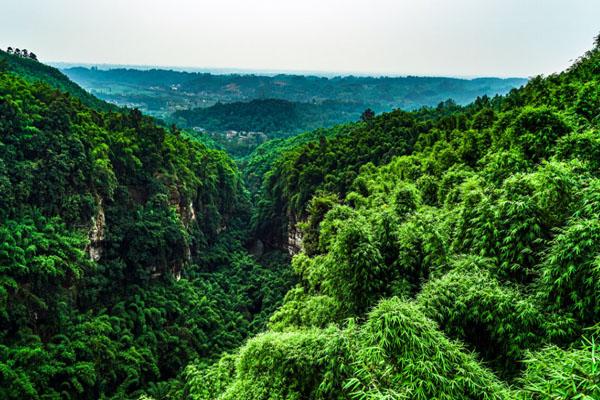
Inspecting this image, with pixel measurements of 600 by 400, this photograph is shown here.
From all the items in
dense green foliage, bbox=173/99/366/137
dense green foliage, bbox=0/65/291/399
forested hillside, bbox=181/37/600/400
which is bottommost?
dense green foliage, bbox=0/65/291/399

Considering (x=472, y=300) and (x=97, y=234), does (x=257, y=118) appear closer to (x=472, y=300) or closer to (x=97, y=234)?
(x=97, y=234)

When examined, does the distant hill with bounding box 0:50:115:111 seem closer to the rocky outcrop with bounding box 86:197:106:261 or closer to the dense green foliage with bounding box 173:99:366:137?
the rocky outcrop with bounding box 86:197:106:261

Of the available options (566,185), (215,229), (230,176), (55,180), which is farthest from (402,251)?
(230,176)

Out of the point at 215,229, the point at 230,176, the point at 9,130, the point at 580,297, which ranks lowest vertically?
the point at 215,229

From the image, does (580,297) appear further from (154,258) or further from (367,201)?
(154,258)

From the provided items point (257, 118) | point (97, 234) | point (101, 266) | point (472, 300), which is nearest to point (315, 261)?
point (472, 300)

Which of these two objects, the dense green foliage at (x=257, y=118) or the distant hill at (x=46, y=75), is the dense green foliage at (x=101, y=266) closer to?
the distant hill at (x=46, y=75)

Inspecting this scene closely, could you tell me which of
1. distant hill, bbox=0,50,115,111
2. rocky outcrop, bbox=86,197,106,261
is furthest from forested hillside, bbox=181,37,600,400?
distant hill, bbox=0,50,115,111

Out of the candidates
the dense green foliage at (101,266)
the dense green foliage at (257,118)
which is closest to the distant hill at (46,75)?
the dense green foliage at (101,266)

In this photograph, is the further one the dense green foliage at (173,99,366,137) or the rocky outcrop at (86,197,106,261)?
the dense green foliage at (173,99,366,137)
